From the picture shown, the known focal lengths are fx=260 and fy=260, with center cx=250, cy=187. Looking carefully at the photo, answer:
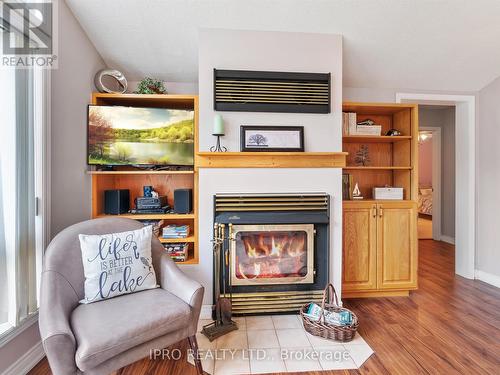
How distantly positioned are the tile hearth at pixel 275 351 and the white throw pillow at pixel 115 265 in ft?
2.13

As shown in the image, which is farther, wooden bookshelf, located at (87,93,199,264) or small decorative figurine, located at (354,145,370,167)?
small decorative figurine, located at (354,145,370,167)

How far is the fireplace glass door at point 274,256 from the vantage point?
87.9 inches

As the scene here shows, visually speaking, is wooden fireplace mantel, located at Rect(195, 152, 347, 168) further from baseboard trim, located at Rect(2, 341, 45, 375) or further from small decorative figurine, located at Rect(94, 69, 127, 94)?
baseboard trim, located at Rect(2, 341, 45, 375)

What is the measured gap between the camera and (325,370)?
1624 mm

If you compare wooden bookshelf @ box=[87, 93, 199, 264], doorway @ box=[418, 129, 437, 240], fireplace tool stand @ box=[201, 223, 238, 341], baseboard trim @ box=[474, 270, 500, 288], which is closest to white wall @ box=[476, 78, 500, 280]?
baseboard trim @ box=[474, 270, 500, 288]

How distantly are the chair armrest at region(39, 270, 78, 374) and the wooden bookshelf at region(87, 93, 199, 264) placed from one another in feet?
3.03

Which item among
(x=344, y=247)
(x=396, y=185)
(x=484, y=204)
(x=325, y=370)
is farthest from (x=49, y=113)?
(x=484, y=204)

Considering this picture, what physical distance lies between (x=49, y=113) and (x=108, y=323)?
148 centimetres

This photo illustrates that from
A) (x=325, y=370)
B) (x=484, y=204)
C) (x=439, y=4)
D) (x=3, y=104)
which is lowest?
(x=325, y=370)

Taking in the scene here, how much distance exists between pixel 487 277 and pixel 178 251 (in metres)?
3.44

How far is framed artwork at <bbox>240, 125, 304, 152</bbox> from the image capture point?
2.25m

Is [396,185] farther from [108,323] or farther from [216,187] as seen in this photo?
[108,323]

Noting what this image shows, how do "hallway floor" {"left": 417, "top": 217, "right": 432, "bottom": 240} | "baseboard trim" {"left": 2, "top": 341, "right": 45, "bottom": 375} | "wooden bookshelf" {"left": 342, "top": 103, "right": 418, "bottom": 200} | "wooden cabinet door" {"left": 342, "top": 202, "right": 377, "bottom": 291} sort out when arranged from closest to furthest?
"baseboard trim" {"left": 2, "top": 341, "right": 45, "bottom": 375} → "wooden cabinet door" {"left": 342, "top": 202, "right": 377, "bottom": 291} → "wooden bookshelf" {"left": 342, "top": 103, "right": 418, "bottom": 200} → "hallway floor" {"left": 417, "top": 217, "right": 432, "bottom": 240}

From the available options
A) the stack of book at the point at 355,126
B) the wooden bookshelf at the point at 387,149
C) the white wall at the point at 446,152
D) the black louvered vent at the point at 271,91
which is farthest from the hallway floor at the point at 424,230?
the black louvered vent at the point at 271,91
